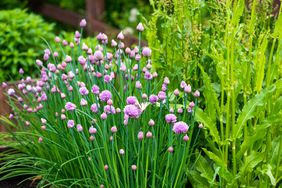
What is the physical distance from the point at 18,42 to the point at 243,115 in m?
2.71

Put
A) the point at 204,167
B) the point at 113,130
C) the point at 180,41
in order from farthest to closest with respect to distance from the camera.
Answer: the point at 180,41, the point at 204,167, the point at 113,130

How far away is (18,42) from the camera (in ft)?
16.3

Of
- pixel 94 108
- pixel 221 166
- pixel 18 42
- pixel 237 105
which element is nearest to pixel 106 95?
pixel 94 108

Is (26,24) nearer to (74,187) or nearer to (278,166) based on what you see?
(74,187)

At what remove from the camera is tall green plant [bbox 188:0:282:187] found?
9.04 ft

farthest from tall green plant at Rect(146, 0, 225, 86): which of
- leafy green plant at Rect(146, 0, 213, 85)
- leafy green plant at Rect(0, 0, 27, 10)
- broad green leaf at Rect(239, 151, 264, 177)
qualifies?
leafy green plant at Rect(0, 0, 27, 10)

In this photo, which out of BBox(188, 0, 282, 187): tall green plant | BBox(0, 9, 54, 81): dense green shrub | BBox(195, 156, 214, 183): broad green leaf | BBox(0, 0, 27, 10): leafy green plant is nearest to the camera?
BBox(188, 0, 282, 187): tall green plant

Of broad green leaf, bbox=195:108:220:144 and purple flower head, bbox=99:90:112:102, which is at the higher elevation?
purple flower head, bbox=99:90:112:102

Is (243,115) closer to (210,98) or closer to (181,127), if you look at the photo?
(210,98)

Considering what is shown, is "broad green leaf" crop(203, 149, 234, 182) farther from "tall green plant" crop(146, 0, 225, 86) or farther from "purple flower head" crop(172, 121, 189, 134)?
"tall green plant" crop(146, 0, 225, 86)

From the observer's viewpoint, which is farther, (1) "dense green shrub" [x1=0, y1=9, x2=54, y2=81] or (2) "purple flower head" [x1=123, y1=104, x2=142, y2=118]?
(1) "dense green shrub" [x1=0, y1=9, x2=54, y2=81]

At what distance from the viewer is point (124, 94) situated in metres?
3.19

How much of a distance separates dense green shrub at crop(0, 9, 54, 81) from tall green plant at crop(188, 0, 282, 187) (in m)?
2.19

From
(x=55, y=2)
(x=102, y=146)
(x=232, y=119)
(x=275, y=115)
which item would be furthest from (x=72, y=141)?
(x=55, y=2)
